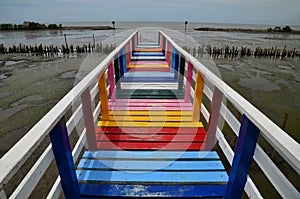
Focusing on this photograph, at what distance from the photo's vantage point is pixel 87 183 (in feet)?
6.76

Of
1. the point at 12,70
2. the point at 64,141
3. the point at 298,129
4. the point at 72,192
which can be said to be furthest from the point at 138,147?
the point at 12,70

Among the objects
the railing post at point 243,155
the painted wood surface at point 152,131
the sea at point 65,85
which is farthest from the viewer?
the sea at point 65,85

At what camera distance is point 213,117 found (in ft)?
7.68

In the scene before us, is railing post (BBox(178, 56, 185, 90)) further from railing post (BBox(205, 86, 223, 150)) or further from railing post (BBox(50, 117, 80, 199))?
railing post (BBox(50, 117, 80, 199))

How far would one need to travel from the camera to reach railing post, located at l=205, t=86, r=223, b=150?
217cm

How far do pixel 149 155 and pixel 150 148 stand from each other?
15 cm

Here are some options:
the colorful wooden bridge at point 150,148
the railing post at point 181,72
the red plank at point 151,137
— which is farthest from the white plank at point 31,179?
the railing post at point 181,72

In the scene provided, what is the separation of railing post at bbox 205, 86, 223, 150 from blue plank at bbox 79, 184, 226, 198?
0.62 meters

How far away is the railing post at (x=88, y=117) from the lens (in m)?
2.02

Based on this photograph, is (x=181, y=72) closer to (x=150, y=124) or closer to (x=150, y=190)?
(x=150, y=124)

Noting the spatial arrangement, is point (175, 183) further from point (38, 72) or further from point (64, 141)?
point (38, 72)

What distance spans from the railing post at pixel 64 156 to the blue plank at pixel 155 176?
0.38 meters

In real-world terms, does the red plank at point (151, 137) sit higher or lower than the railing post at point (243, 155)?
lower

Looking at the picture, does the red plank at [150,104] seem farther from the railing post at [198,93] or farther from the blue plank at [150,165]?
the blue plank at [150,165]
